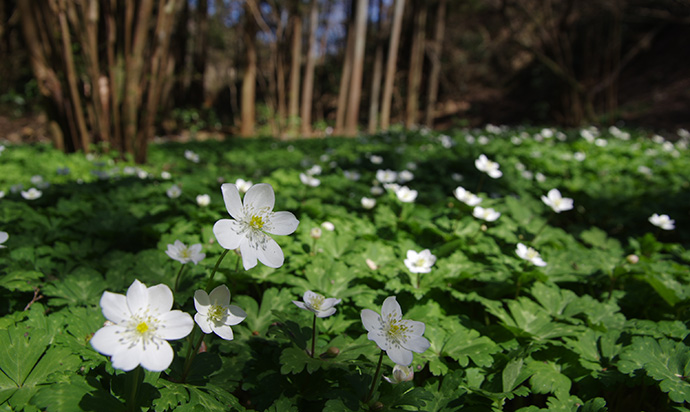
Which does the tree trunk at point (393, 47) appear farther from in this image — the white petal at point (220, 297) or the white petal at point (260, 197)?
the white petal at point (220, 297)

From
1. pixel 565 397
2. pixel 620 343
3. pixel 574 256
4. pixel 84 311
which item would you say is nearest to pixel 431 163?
pixel 574 256

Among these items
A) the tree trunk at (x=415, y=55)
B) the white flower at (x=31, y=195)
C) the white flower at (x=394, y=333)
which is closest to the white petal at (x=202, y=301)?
the white flower at (x=394, y=333)

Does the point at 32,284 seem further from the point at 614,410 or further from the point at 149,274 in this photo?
the point at 614,410

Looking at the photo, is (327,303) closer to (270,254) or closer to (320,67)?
(270,254)

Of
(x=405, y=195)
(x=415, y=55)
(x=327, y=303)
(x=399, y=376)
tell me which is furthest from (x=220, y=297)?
(x=415, y=55)

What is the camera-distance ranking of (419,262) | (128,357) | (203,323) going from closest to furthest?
(128,357) → (203,323) → (419,262)

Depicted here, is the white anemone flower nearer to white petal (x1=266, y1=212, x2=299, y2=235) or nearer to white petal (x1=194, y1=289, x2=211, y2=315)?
white petal (x1=194, y1=289, x2=211, y2=315)
